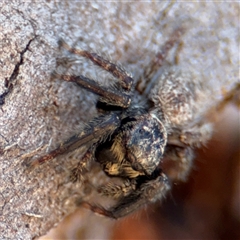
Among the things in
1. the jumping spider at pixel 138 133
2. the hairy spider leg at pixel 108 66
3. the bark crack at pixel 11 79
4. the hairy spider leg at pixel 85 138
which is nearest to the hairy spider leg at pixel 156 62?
the jumping spider at pixel 138 133

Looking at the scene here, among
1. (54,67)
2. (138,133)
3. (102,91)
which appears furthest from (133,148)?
(54,67)

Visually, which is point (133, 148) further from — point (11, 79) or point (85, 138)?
point (11, 79)

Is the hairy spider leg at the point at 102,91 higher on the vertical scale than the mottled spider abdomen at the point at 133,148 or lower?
higher

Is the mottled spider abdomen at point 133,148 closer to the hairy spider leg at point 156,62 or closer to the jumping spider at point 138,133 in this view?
the jumping spider at point 138,133

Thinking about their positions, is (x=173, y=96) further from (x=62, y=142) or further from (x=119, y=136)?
(x=62, y=142)

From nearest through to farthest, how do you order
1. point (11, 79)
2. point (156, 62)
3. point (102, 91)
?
1. point (11, 79)
2. point (102, 91)
3. point (156, 62)

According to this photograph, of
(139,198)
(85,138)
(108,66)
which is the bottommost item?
(139,198)

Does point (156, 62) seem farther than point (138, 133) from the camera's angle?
Yes
